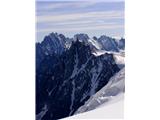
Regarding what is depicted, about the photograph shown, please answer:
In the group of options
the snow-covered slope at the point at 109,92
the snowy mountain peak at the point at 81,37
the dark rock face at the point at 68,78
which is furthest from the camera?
the snow-covered slope at the point at 109,92

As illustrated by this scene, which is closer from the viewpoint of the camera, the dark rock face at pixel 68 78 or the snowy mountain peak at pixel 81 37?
the dark rock face at pixel 68 78

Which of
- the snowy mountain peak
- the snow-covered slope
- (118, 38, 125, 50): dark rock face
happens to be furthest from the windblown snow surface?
the snowy mountain peak

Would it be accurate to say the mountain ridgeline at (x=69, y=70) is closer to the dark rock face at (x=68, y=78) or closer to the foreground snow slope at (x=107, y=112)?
the dark rock face at (x=68, y=78)

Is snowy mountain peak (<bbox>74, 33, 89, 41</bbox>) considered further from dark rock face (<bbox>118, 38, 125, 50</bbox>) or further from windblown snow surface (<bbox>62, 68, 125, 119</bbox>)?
windblown snow surface (<bbox>62, 68, 125, 119</bbox>)

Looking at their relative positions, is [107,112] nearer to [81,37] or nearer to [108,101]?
[108,101]

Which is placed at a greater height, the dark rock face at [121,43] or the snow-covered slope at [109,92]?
the dark rock face at [121,43]

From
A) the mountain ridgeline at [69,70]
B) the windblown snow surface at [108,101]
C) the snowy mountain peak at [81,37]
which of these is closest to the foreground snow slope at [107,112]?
the windblown snow surface at [108,101]

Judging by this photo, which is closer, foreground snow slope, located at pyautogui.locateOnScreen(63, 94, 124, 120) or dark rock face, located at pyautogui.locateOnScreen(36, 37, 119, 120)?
dark rock face, located at pyautogui.locateOnScreen(36, 37, 119, 120)
